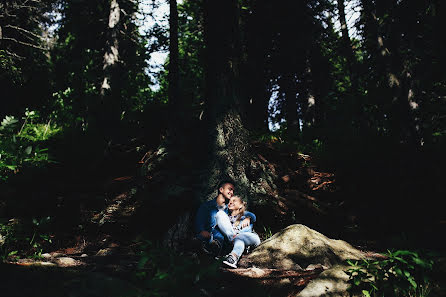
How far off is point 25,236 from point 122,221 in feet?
4.79

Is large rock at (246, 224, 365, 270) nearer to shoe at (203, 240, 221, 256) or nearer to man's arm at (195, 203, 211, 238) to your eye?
shoe at (203, 240, 221, 256)

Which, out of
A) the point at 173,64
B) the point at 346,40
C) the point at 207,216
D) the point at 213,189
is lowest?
the point at 207,216

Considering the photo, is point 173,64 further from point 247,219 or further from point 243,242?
point 243,242

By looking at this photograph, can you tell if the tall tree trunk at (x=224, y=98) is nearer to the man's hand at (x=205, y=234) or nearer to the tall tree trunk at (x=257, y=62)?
the man's hand at (x=205, y=234)

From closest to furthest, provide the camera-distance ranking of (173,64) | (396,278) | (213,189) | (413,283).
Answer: (413,283)
(396,278)
(213,189)
(173,64)

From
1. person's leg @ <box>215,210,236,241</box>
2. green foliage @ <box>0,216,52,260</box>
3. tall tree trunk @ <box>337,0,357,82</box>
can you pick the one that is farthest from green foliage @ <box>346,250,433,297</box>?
tall tree trunk @ <box>337,0,357,82</box>

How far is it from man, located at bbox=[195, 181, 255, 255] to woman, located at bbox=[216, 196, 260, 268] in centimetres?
10

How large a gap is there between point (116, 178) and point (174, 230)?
7.68ft

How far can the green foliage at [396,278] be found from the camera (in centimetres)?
239

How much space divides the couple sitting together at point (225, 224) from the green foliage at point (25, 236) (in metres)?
2.45

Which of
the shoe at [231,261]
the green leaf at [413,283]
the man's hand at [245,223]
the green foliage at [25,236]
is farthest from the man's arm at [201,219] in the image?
the green leaf at [413,283]

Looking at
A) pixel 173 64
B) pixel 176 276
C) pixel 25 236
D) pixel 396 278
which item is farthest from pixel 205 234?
pixel 173 64

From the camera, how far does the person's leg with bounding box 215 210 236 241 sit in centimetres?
419

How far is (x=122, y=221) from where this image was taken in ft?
16.7
